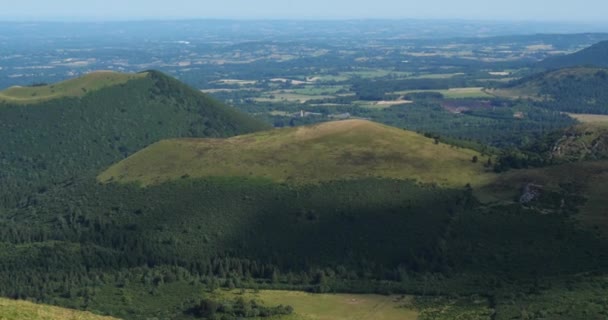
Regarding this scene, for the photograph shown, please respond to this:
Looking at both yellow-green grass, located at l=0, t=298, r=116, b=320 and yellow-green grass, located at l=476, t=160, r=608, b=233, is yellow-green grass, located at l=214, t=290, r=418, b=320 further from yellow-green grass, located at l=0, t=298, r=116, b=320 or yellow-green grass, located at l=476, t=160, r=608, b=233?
yellow-green grass, located at l=0, t=298, r=116, b=320

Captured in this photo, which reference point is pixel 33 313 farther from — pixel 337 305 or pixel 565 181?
pixel 565 181

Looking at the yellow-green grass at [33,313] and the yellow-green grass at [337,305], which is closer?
the yellow-green grass at [33,313]

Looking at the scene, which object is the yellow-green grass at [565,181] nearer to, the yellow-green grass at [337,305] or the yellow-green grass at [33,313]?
the yellow-green grass at [337,305]

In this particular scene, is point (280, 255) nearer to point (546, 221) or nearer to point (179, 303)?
point (179, 303)

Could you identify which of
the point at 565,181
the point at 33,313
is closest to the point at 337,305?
the point at 565,181

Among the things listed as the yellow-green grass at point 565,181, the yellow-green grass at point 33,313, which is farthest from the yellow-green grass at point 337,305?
the yellow-green grass at point 33,313
